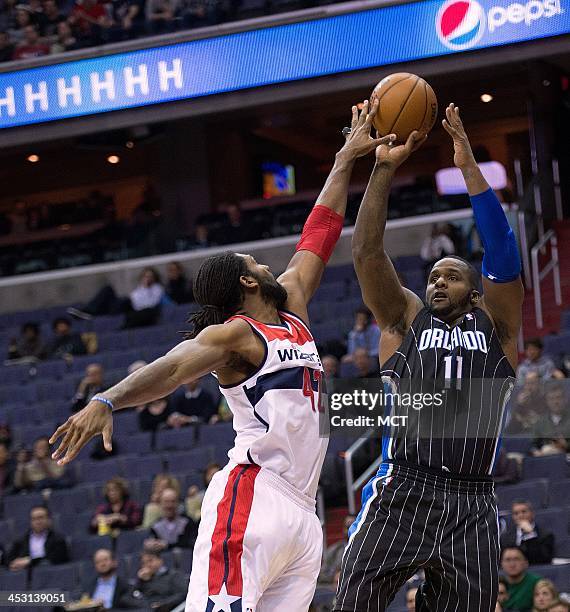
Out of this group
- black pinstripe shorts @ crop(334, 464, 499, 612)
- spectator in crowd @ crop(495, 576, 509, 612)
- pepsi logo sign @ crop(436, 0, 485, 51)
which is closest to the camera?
black pinstripe shorts @ crop(334, 464, 499, 612)

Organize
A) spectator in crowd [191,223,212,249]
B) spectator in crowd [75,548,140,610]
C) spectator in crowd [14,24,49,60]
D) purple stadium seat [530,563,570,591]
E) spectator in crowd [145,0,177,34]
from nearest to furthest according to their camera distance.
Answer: purple stadium seat [530,563,570,591] < spectator in crowd [75,548,140,610] < spectator in crowd [145,0,177,34] < spectator in crowd [191,223,212,249] < spectator in crowd [14,24,49,60]

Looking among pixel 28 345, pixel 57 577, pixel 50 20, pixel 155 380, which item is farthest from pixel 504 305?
pixel 50 20

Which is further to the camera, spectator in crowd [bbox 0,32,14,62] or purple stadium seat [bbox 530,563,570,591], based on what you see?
spectator in crowd [bbox 0,32,14,62]

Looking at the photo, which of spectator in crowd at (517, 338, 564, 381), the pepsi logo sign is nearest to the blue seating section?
spectator in crowd at (517, 338, 564, 381)

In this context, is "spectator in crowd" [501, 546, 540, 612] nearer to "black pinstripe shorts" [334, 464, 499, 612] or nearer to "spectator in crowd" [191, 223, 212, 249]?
"black pinstripe shorts" [334, 464, 499, 612]

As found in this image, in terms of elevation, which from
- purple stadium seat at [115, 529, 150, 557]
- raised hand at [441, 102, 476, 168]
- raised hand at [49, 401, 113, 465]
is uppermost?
raised hand at [441, 102, 476, 168]

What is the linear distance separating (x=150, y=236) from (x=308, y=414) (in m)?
13.9

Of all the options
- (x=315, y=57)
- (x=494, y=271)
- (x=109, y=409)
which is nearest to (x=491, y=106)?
(x=315, y=57)

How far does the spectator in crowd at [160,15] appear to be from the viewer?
55.7ft

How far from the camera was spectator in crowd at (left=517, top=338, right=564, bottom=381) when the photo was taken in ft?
34.5

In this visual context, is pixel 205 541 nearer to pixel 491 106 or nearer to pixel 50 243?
pixel 50 243

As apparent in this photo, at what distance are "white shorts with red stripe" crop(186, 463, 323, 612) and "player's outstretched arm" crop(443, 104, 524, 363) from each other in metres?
1.24

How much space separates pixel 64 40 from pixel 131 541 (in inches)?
365

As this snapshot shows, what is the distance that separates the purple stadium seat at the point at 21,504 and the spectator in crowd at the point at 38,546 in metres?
0.74
